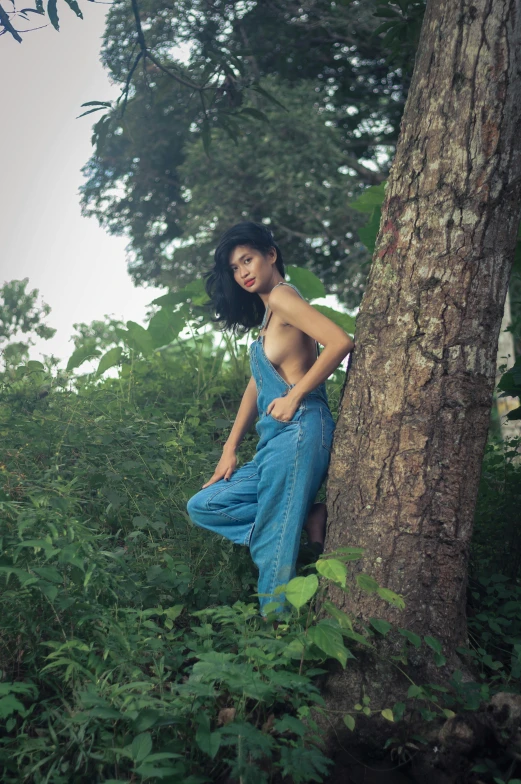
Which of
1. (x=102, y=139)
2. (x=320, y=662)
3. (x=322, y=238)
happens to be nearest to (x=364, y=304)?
(x=320, y=662)

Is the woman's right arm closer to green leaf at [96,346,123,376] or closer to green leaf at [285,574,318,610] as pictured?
green leaf at [285,574,318,610]

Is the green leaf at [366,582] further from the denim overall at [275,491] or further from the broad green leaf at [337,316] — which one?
the broad green leaf at [337,316]

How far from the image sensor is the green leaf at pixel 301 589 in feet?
6.88

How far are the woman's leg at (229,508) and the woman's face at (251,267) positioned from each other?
2.83 feet

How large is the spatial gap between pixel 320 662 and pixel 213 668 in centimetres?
49

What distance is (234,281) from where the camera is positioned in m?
3.60

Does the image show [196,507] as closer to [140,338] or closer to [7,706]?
[7,706]

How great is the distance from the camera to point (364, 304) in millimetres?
2930

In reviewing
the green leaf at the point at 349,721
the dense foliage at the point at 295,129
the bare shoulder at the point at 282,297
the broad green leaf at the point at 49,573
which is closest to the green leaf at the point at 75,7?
the bare shoulder at the point at 282,297

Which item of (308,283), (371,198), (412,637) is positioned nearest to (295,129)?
(308,283)

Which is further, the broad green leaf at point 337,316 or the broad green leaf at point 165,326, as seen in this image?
the broad green leaf at point 165,326

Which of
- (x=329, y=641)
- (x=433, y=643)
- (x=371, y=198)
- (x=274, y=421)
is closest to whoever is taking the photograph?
(x=329, y=641)

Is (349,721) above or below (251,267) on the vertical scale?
below

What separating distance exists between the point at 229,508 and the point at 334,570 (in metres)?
1.16
